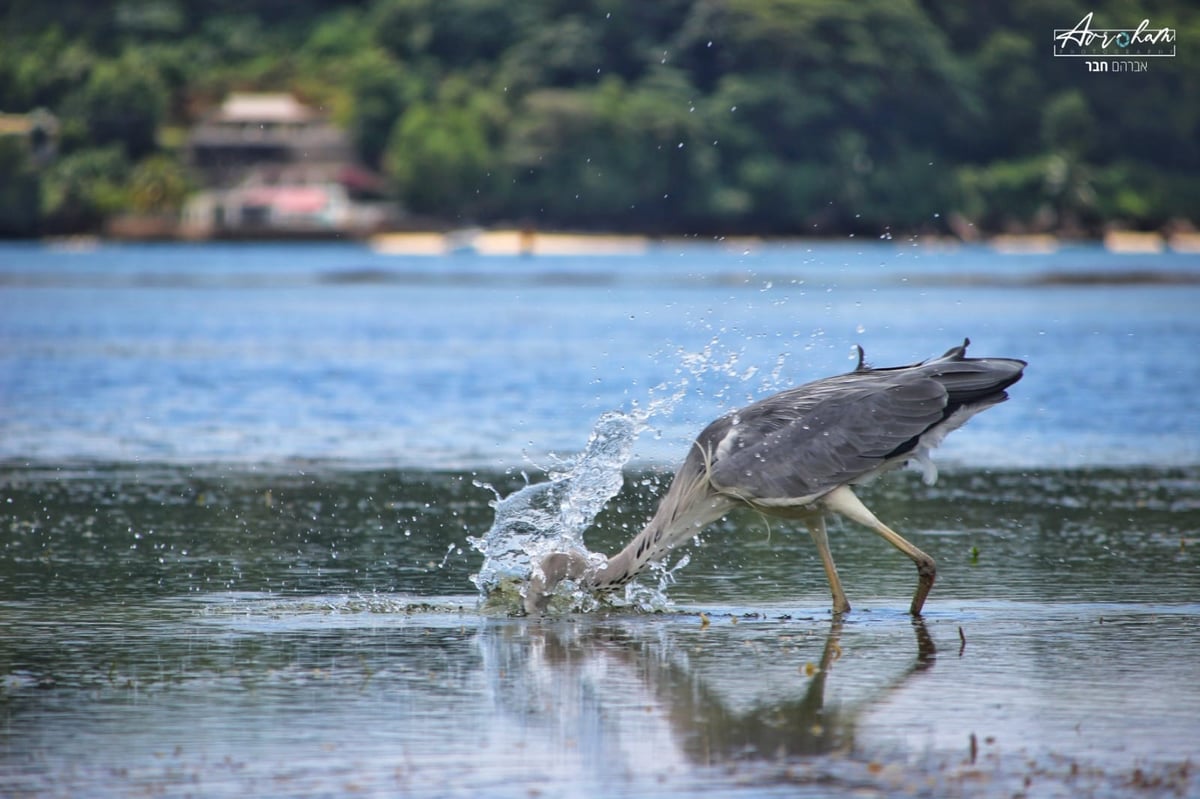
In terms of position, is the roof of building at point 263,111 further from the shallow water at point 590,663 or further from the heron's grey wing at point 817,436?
the heron's grey wing at point 817,436

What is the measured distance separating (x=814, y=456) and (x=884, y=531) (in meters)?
0.68

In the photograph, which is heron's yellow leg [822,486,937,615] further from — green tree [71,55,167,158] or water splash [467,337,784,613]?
green tree [71,55,167,158]

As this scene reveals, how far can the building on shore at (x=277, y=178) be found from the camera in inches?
6240

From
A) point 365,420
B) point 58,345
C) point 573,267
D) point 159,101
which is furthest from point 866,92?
point 365,420

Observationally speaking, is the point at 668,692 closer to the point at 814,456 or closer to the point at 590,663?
the point at 590,663

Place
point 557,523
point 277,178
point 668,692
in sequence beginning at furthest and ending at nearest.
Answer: point 277,178, point 557,523, point 668,692

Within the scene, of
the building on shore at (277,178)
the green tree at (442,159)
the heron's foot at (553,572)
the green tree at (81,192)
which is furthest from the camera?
the building on shore at (277,178)

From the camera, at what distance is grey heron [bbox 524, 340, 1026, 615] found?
40.8ft

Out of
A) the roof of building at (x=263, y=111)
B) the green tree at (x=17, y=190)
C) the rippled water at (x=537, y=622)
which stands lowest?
the green tree at (x=17, y=190)

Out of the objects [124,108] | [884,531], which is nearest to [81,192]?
[124,108]

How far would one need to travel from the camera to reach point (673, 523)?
12484 mm

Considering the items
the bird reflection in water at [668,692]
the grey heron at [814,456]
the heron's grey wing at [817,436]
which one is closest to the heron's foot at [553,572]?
the grey heron at [814,456]

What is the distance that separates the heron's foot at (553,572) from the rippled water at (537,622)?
0.25 m

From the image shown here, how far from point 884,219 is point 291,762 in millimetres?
140878
